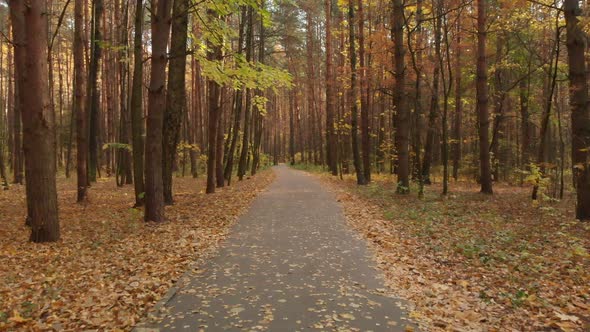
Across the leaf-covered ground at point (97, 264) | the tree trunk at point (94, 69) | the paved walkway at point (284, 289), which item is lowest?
the paved walkway at point (284, 289)

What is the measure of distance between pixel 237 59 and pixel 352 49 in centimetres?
1016

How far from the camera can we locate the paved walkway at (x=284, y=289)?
14.9ft

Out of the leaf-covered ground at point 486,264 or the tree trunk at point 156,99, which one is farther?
the tree trunk at point 156,99

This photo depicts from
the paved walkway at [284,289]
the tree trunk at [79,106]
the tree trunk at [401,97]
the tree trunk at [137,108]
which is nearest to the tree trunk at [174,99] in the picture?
the tree trunk at [137,108]

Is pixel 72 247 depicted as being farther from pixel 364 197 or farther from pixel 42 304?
pixel 364 197

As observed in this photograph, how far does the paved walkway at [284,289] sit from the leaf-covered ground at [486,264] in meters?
0.49

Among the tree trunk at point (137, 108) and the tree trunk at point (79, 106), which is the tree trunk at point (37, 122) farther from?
the tree trunk at point (79, 106)

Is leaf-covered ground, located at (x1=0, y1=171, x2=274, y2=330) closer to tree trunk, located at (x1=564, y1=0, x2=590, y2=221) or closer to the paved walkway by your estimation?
the paved walkway

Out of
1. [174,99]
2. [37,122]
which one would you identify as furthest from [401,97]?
[37,122]

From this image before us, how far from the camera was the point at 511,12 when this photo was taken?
1772 centimetres

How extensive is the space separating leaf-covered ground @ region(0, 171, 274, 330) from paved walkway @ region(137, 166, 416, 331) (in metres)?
0.45

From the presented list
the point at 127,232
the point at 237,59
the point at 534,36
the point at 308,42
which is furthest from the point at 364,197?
the point at 308,42

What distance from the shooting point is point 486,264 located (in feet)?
22.2

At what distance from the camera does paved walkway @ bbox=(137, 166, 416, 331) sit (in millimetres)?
4531
